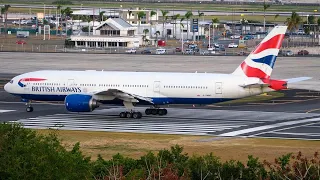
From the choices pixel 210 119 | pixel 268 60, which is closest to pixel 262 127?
pixel 210 119

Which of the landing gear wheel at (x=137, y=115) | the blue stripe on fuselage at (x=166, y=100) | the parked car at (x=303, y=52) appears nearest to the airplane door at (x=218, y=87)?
the blue stripe on fuselage at (x=166, y=100)

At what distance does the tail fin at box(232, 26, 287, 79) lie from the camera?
6256 cm

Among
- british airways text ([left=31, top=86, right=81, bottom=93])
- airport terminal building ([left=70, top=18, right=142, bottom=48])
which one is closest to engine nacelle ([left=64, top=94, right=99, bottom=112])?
british airways text ([left=31, top=86, right=81, bottom=93])

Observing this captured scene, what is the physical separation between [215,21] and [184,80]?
117270 mm

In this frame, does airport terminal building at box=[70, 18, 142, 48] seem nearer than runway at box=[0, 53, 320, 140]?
No

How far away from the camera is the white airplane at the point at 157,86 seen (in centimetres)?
6175

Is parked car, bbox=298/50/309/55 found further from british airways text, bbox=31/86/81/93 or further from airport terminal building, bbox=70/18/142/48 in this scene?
british airways text, bbox=31/86/81/93

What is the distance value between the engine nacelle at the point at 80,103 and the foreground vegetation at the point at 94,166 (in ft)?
71.1

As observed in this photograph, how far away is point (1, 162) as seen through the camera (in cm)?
3250

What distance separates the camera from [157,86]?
63.3m

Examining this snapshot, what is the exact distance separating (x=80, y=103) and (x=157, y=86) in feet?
18.9

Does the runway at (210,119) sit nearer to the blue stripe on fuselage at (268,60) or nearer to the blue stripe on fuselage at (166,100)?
the blue stripe on fuselage at (166,100)

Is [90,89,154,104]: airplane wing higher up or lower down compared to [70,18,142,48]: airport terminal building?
lower down

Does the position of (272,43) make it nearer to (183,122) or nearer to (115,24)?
(183,122)
